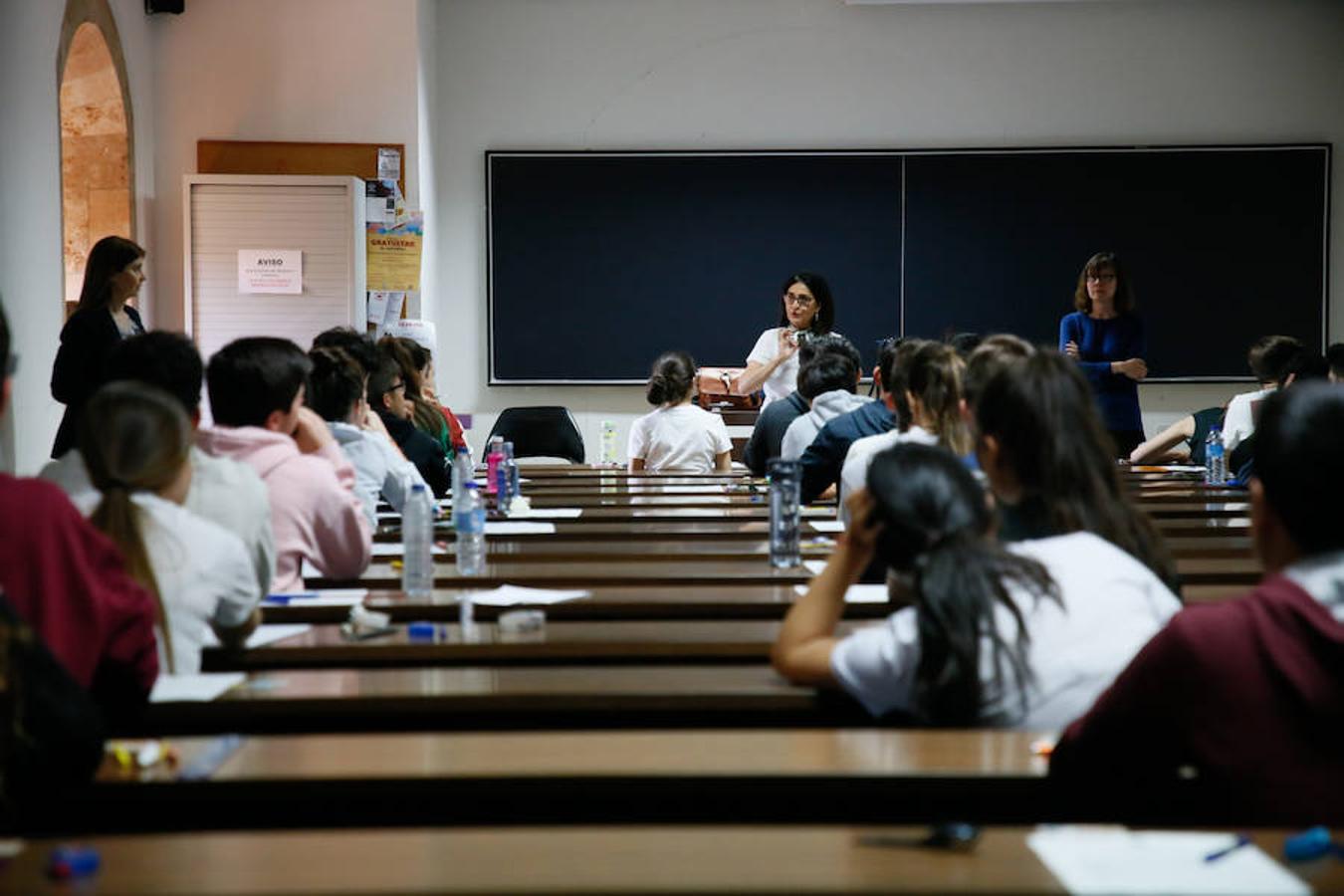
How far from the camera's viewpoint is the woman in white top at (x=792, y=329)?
7096 mm

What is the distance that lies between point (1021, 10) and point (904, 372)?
5.93 metres

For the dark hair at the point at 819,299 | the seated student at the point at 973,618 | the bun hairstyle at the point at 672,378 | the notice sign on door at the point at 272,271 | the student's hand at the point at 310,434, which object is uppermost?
the notice sign on door at the point at 272,271

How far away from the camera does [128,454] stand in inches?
88.1

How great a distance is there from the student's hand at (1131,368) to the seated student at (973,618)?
5.00 meters

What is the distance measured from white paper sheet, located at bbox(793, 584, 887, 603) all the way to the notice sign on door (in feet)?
16.1

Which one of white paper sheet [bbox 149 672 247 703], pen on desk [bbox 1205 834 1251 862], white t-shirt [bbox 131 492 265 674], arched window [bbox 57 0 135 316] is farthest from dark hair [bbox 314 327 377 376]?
pen on desk [bbox 1205 834 1251 862]

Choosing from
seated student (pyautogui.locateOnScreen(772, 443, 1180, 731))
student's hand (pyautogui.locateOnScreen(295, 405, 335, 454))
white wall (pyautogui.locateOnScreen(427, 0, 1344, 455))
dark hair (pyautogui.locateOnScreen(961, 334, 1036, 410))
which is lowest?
seated student (pyautogui.locateOnScreen(772, 443, 1180, 731))

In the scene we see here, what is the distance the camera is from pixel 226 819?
5.58ft

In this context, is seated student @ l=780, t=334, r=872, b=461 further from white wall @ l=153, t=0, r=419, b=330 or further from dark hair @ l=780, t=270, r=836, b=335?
white wall @ l=153, t=0, r=419, b=330

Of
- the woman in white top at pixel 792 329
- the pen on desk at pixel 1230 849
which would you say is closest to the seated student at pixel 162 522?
the pen on desk at pixel 1230 849

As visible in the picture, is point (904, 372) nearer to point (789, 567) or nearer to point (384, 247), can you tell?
point (789, 567)

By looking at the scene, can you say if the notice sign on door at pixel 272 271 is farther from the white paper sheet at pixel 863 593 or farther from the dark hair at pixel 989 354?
the white paper sheet at pixel 863 593

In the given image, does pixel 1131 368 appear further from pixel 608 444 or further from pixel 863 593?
pixel 863 593

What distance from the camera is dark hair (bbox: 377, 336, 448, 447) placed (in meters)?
5.45
